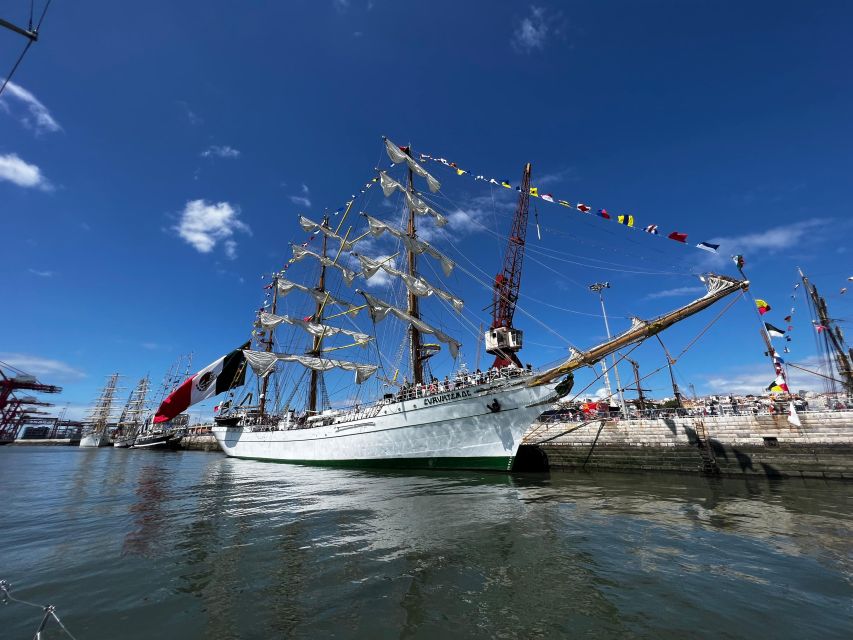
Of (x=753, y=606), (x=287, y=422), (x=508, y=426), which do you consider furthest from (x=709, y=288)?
(x=287, y=422)

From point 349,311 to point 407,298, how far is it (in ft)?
41.4

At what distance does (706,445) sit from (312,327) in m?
36.0

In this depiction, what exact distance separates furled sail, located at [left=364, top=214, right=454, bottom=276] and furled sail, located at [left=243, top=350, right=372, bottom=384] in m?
12.7

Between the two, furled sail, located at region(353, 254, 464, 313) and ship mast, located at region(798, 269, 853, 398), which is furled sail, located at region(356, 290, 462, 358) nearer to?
furled sail, located at region(353, 254, 464, 313)

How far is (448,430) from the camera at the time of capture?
25484 millimetres

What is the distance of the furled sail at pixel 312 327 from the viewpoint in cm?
4078

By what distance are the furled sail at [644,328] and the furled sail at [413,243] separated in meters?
17.9

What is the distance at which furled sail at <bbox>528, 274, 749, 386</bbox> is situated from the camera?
A: 1792cm

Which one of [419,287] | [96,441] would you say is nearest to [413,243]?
[419,287]

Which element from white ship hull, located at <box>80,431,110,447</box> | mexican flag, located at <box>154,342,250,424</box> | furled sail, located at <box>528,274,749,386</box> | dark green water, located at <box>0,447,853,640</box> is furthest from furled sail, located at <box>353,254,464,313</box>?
white ship hull, located at <box>80,431,110,447</box>

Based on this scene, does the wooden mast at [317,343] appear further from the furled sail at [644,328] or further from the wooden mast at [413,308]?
the furled sail at [644,328]

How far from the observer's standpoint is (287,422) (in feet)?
132

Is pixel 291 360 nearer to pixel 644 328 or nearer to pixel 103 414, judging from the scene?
pixel 644 328

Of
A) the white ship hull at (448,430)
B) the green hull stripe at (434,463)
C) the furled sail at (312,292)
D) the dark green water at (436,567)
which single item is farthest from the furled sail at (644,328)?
the furled sail at (312,292)
